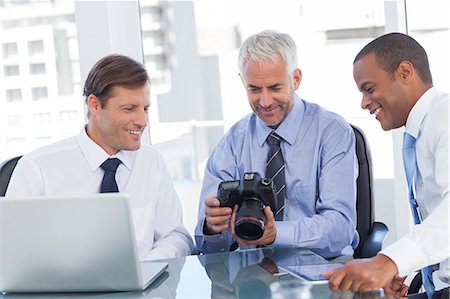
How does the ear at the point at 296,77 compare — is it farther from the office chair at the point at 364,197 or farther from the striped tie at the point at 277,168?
the office chair at the point at 364,197

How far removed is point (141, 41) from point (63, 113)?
664 millimetres

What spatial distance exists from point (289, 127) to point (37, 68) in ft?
6.08

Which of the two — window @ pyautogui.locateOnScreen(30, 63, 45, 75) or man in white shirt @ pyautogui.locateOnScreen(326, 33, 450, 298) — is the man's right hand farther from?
window @ pyautogui.locateOnScreen(30, 63, 45, 75)

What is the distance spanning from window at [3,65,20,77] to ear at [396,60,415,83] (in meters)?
2.41

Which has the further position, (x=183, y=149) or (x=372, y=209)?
(x=183, y=149)

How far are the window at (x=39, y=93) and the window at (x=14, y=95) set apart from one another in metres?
0.07

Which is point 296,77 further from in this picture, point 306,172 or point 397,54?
point 397,54

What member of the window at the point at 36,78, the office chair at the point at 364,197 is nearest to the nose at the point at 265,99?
the office chair at the point at 364,197

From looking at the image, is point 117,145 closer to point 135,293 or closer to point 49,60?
point 135,293

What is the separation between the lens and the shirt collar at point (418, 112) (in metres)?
2.16

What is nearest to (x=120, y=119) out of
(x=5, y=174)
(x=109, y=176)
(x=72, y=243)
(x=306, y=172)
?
(x=109, y=176)

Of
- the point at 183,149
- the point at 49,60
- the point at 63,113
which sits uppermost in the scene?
the point at 49,60

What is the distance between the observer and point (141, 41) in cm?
362

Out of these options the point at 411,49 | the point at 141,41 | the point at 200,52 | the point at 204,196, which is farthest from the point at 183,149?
the point at 411,49
